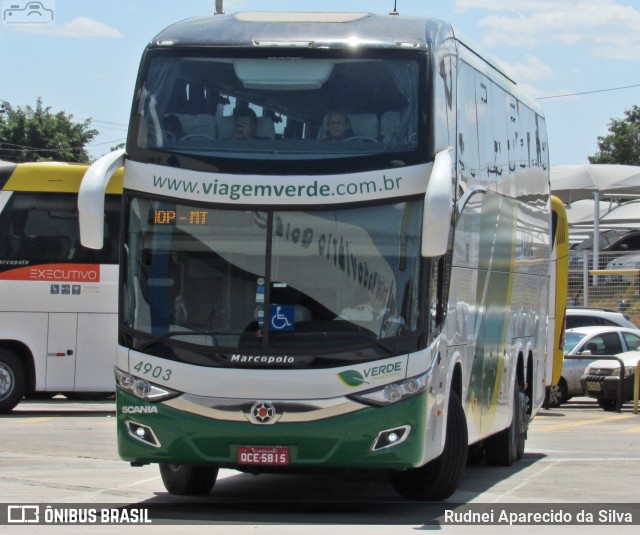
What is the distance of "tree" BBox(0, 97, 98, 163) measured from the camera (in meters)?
68.5

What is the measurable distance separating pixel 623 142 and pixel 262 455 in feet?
254

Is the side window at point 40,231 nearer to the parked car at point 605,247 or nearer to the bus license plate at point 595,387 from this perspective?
the bus license plate at point 595,387

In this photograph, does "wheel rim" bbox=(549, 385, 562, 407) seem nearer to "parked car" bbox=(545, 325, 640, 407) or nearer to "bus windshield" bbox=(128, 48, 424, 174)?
"parked car" bbox=(545, 325, 640, 407)

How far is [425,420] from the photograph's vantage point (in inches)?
420

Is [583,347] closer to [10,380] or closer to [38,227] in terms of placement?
[38,227]

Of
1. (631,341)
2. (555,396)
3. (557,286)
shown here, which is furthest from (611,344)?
(557,286)

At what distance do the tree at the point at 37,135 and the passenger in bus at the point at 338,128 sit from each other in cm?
5849

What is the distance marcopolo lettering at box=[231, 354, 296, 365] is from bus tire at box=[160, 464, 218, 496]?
1.94 m

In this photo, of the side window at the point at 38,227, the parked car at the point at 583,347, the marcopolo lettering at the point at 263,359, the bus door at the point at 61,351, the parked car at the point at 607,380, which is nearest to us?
the marcopolo lettering at the point at 263,359

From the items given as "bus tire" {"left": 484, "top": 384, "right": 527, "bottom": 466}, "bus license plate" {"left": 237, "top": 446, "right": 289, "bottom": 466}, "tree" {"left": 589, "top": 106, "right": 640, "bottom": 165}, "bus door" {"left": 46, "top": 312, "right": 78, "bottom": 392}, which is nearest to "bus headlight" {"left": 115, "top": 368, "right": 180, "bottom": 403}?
"bus license plate" {"left": 237, "top": 446, "right": 289, "bottom": 466}

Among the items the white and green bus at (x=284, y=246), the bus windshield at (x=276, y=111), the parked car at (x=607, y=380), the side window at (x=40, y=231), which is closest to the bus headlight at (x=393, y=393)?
the white and green bus at (x=284, y=246)

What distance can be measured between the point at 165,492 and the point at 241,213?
3171 mm

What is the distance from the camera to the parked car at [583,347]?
26891 millimetres

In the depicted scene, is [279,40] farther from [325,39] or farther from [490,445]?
[490,445]
